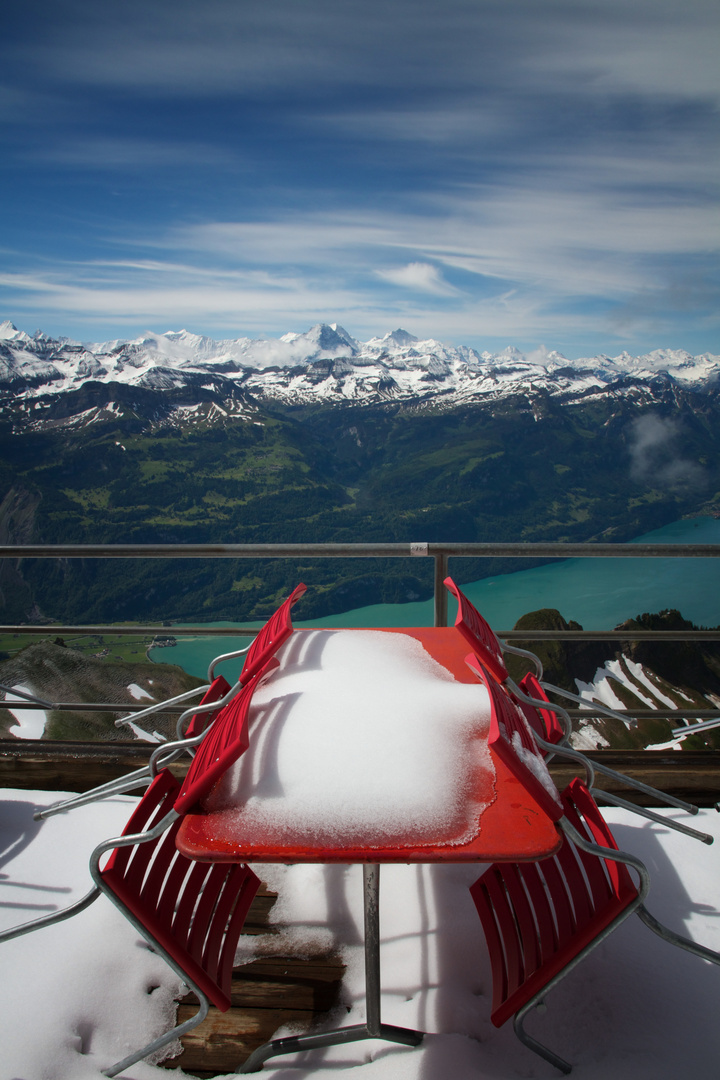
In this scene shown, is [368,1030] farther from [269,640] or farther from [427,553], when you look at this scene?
[427,553]

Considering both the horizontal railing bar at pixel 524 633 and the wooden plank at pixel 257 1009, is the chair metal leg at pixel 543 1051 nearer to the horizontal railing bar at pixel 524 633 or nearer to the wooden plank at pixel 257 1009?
the wooden plank at pixel 257 1009

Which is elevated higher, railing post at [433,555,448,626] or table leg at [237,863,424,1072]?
railing post at [433,555,448,626]

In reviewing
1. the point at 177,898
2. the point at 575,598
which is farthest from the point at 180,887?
the point at 575,598

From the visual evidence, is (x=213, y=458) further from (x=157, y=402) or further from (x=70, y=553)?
(x=70, y=553)

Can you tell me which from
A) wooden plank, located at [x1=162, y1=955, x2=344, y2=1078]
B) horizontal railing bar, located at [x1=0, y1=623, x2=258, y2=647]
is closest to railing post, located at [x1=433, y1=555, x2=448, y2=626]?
horizontal railing bar, located at [x1=0, y1=623, x2=258, y2=647]

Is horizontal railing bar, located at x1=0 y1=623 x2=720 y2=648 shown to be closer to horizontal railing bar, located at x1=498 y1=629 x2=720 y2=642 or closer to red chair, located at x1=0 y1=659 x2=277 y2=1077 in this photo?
horizontal railing bar, located at x1=498 y1=629 x2=720 y2=642
